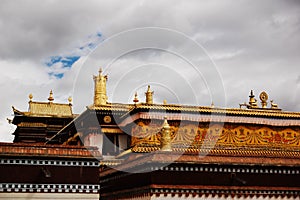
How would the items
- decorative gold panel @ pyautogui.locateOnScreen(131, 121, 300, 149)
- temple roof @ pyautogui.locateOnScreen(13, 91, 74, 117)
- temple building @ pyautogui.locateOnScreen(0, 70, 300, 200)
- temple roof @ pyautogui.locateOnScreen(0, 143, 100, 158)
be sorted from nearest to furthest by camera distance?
temple roof @ pyautogui.locateOnScreen(0, 143, 100, 158) → temple building @ pyautogui.locateOnScreen(0, 70, 300, 200) → decorative gold panel @ pyautogui.locateOnScreen(131, 121, 300, 149) → temple roof @ pyautogui.locateOnScreen(13, 91, 74, 117)

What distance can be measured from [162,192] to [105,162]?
22.6 feet

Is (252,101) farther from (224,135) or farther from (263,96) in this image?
(224,135)

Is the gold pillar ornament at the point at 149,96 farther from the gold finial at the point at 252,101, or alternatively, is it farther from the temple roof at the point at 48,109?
the temple roof at the point at 48,109

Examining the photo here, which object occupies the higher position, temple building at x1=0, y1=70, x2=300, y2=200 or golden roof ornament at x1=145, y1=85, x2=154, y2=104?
golden roof ornament at x1=145, y1=85, x2=154, y2=104

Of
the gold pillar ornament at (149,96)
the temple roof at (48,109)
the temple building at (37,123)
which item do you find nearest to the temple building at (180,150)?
the gold pillar ornament at (149,96)

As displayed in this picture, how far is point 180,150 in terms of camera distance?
20406mm

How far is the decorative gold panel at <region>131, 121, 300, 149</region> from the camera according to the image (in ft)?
86.6

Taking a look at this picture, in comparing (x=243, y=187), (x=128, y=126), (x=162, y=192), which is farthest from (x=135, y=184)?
(x=128, y=126)

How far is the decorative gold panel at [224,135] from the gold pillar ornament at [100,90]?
17.0 ft

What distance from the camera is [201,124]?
27.6 metres

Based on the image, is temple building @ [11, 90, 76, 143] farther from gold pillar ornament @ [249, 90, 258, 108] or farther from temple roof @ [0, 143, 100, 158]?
temple roof @ [0, 143, 100, 158]

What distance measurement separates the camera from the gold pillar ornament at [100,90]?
105 ft

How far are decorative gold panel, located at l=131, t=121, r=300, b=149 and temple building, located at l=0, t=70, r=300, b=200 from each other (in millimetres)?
52

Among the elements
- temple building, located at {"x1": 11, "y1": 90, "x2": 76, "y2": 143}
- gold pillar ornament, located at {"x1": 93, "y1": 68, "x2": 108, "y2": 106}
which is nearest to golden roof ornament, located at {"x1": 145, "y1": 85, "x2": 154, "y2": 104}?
gold pillar ornament, located at {"x1": 93, "y1": 68, "x2": 108, "y2": 106}
